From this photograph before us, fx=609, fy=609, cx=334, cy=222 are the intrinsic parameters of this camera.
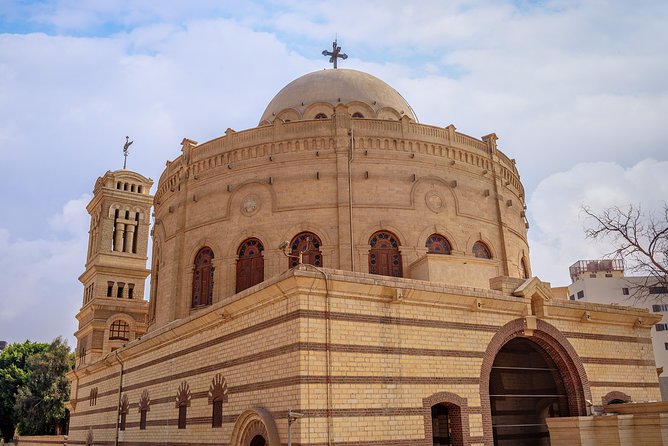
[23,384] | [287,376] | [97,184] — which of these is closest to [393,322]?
[287,376]

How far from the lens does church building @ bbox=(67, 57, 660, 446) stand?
14422 millimetres

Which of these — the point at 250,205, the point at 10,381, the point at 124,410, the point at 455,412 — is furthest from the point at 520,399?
the point at 10,381

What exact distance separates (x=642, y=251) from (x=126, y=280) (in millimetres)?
31277

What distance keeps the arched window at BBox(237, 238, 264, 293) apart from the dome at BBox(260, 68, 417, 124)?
7213mm

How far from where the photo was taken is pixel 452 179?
78.9 feet

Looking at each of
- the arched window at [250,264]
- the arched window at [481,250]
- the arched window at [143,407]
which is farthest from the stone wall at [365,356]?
the arched window at [481,250]

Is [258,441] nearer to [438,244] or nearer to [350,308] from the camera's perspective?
[350,308]

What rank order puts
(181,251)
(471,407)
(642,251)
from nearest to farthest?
1. (471,407)
2. (642,251)
3. (181,251)

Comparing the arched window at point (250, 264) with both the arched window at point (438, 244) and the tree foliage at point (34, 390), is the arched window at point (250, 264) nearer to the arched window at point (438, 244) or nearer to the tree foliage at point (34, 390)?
the arched window at point (438, 244)

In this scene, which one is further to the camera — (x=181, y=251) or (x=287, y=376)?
(x=181, y=251)

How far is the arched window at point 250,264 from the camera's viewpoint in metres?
22.6

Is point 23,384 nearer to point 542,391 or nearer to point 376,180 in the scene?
point 376,180

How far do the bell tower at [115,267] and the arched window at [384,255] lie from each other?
19.1m

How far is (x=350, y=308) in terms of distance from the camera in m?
14.7
